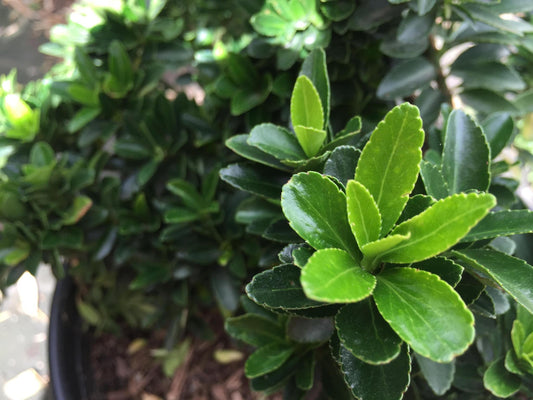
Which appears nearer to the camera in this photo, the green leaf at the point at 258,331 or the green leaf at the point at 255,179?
the green leaf at the point at 255,179

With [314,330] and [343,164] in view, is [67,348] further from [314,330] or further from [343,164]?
[343,164]

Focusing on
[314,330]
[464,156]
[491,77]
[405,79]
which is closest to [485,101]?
[491,77]

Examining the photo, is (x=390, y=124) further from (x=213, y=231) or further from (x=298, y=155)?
(x=213, y=231)

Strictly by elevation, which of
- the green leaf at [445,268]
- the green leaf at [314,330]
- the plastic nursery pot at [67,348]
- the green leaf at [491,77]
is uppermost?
the green leaf at [445,268]

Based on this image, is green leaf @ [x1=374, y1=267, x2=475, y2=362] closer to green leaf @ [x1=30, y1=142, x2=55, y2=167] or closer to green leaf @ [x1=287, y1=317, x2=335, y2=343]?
green leaf @ [x1=287, y1=317, x2=335, y2=343]

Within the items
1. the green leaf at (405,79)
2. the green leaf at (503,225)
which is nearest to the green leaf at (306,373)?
the green leaf at (503,225)

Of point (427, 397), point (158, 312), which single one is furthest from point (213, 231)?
point (427, 397)

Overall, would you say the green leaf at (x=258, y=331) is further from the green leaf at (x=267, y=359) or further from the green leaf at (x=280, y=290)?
the green leaf at (x=280, y=290)
